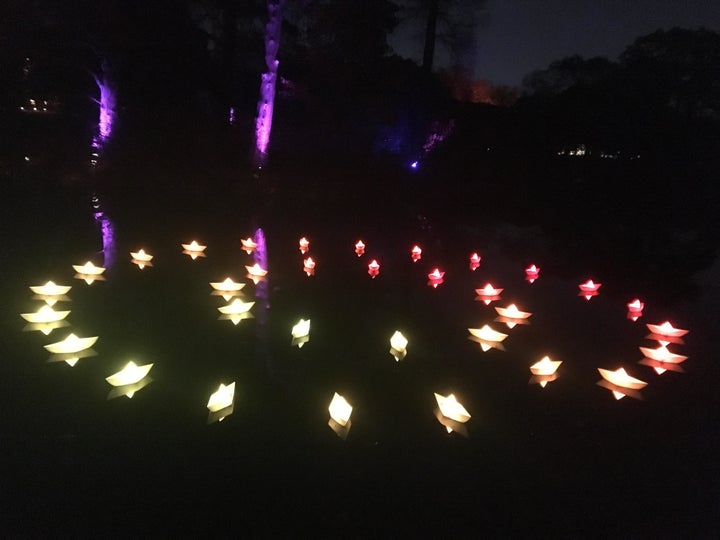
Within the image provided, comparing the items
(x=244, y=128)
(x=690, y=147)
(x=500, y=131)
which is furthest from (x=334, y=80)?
(x=690, y=147)

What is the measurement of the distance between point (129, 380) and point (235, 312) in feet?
4.76

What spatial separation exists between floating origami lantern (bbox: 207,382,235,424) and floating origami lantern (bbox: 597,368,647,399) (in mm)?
2698

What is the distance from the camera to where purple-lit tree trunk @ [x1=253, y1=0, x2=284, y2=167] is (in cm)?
1169

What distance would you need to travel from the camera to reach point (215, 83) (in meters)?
15.7

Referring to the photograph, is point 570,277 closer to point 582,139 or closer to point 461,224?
point 461,224

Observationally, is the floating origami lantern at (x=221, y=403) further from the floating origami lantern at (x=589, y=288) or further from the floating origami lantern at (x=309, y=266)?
the floating origami lantern at (x=589, y=288)

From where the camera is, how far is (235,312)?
4.55 metres

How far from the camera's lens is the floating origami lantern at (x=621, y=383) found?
11.5 ft

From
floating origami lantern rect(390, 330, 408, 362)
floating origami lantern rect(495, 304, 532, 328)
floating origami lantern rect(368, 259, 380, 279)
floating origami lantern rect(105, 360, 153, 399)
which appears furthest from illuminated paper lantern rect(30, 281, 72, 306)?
floating origami lantern rect(495, 304, 532, 328)

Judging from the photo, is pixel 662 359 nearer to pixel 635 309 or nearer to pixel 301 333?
pixel 635 309

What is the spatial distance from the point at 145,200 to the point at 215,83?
6.80m

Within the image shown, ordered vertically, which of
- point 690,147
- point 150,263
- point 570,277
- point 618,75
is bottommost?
Answer: point 150,263

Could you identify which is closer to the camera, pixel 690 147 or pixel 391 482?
pixel 391 482

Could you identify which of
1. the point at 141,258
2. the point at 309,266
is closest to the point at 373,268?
the point at 309,266
